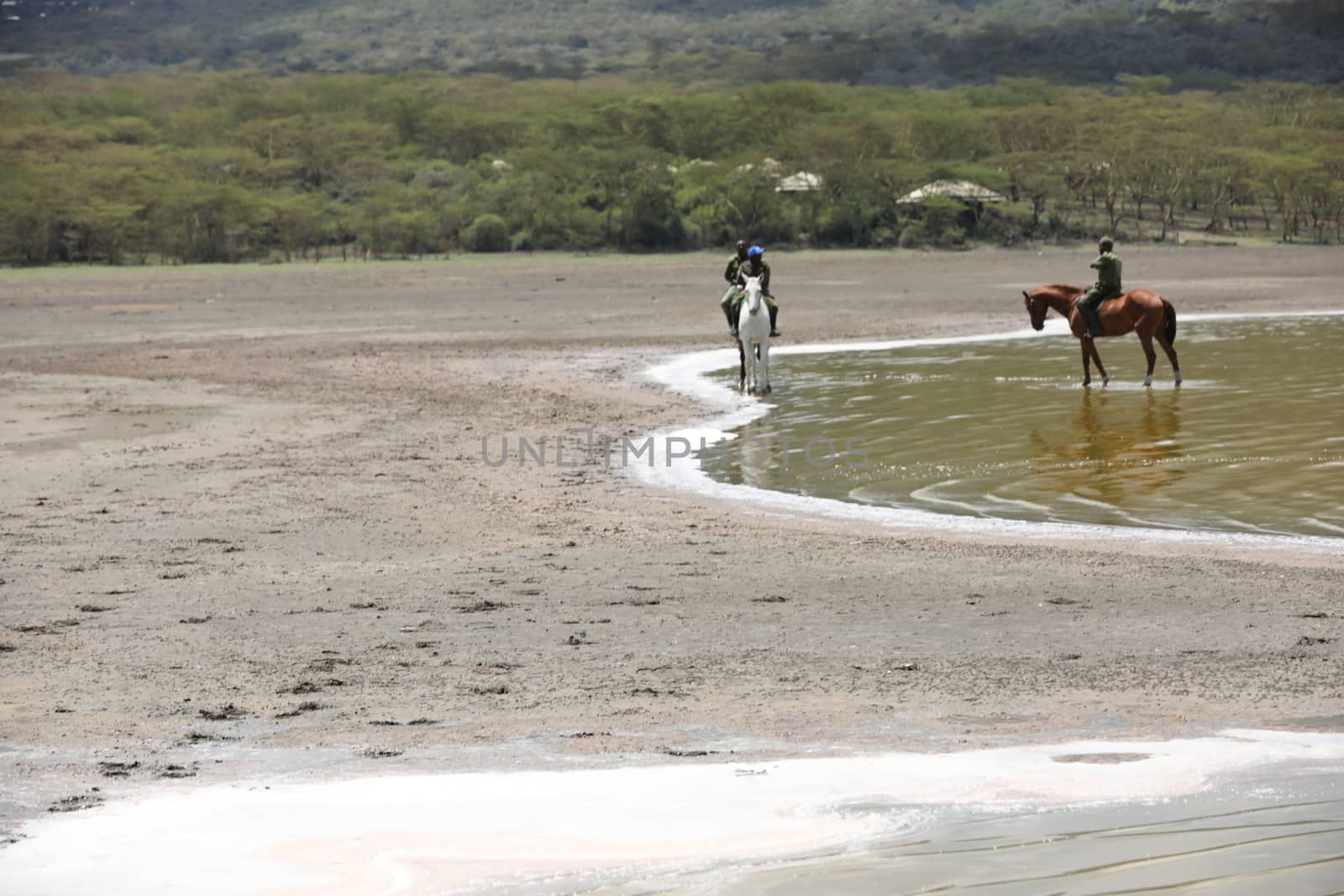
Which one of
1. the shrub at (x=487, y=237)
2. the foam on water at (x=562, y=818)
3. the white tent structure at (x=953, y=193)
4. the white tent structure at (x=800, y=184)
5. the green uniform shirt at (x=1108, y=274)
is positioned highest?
the white tent structure at (x=800, y=184)

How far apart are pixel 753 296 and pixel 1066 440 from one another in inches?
176

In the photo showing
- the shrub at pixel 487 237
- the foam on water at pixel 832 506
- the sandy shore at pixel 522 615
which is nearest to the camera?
the sandy shore at pixel 522 615

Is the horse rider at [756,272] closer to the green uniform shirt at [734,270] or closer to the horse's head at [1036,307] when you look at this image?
the green uniform shirt at [734,270]

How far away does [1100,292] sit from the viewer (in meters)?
18.5

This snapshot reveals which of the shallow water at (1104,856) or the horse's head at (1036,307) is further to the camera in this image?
the horse's head at (1036,307)

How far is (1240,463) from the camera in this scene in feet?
42.1

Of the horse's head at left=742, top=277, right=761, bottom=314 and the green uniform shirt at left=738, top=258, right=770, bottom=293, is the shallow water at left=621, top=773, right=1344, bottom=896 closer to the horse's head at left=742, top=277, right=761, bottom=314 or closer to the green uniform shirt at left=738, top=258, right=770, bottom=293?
the horse's head at left=742, top=277, right=761, bottom=314

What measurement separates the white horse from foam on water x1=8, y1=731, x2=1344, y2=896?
473 inches

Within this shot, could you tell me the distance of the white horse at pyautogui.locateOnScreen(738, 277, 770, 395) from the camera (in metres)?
17.8

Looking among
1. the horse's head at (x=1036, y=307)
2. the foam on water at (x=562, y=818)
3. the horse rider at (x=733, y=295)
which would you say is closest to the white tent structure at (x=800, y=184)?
the horse's head at (x=1036, y=307)

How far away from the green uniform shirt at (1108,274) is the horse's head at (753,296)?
3568 millimetres

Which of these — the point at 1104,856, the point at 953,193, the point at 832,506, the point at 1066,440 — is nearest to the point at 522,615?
the point at 832,506

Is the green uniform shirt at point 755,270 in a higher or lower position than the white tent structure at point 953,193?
lower

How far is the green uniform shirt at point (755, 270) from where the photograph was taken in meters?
18.0
